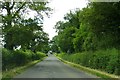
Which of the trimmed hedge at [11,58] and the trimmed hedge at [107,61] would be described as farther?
the trimmed hedge at [11,58]

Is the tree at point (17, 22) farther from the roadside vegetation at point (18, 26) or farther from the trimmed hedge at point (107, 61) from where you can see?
the trimmed hedge at point (107, 61)

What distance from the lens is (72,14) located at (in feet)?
248

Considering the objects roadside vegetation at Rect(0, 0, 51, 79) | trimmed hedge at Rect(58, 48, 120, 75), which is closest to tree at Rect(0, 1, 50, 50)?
roadside vegetation at Rect(0, 0, 51, 79)

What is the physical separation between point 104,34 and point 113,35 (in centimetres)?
154

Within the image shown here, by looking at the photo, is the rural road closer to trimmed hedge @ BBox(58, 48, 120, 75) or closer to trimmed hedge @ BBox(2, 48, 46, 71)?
trimmed hedge @ BBox(58, 48, 120, 75)

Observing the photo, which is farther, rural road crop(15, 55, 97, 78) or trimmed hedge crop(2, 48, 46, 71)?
trimmed hedge crop(2, 48, 46, 71)

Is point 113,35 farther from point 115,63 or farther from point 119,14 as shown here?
point 115,63

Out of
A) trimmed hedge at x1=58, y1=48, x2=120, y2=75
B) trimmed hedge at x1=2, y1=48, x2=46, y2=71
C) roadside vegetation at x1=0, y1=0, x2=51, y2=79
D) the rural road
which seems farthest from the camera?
roadside vegetation at x1=0, y1=0, x2=51, y2=79

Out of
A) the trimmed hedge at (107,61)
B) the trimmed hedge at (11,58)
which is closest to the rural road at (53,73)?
the trimmed hedge at (107,61)

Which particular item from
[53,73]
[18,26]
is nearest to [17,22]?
[18,26]

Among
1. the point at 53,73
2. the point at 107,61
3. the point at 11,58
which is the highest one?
the point at 107,61

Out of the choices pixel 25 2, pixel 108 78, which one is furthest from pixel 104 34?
pixel 25 2

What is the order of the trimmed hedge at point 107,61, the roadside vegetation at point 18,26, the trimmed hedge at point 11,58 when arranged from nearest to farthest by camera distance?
the trimmed hedge at point 107,61, the trimmed hedge at point 11,58, the roadside vegetation at point 18,26

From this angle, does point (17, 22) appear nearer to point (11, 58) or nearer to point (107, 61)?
point (11, 58)
